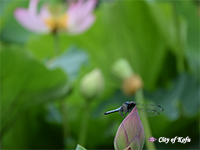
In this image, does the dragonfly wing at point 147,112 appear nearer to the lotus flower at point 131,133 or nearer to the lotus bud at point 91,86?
the lotus flower at point 131,133

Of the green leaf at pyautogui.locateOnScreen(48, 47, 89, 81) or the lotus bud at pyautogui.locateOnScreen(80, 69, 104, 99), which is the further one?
the green leaf at pyautogui.locateOnScreen(48, 47, 89, 81)

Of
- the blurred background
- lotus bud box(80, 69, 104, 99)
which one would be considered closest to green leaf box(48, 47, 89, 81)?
the blurred background

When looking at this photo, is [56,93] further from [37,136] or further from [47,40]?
[47,40]

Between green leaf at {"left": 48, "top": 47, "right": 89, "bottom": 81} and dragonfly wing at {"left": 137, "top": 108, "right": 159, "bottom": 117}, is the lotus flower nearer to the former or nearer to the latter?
dragonfly wing at {"left": 137, "top": 108, "right": 159, "bottom": 117}

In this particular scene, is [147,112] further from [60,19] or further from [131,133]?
[60,19]

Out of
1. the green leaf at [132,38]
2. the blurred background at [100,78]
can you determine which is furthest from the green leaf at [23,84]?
the green leaf at [132,38]

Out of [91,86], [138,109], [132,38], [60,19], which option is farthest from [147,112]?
[132,38]

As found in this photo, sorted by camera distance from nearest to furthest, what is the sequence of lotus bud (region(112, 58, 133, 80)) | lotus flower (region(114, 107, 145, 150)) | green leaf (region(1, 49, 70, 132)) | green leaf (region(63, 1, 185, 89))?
lotus flower (region(114, 107, 145, 150))
green leaf (region(1, 49, 70, 132))
lotus bud (region(112, 58, 133, 80))
green leaf (region(63, 1, 185, 89))
